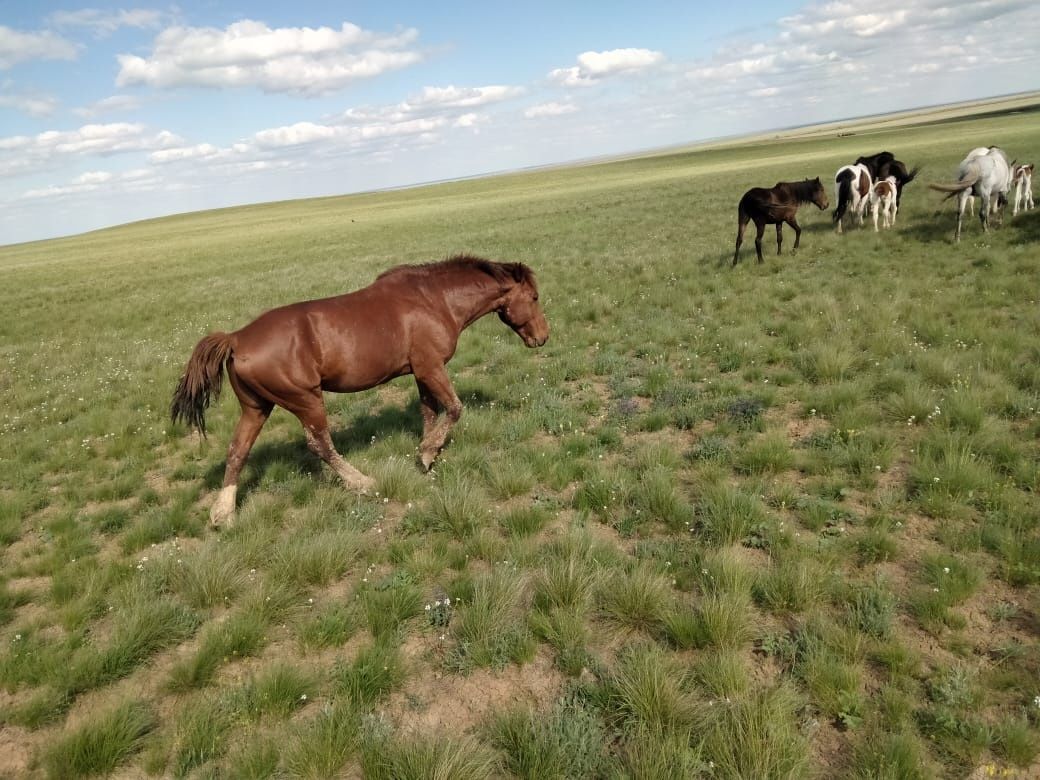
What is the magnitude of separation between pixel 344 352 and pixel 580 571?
3.33 metres

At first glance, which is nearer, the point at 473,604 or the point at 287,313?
the point at 473,604

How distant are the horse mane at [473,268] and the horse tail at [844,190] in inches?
580

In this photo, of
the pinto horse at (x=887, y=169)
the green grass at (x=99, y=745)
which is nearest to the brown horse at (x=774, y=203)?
the pinto horse at (x=887, y=169)

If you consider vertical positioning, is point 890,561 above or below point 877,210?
below

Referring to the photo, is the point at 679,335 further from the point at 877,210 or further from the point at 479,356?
the point at 877,210

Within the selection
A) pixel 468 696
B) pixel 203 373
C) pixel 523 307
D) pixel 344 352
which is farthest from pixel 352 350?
pixel 468 696

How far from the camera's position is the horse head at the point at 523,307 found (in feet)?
23.8

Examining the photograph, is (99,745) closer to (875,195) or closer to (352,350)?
(352,350)

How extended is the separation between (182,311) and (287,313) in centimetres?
1620

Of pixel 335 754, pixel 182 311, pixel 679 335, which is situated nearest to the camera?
pixel 335 754

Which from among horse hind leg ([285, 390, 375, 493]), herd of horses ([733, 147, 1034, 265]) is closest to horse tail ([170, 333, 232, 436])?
horse hind leg ([285, 390, 375, 493])

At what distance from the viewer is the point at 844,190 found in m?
17.5

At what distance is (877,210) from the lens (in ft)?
56.1

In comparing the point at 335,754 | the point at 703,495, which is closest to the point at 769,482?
the point at 703,495
